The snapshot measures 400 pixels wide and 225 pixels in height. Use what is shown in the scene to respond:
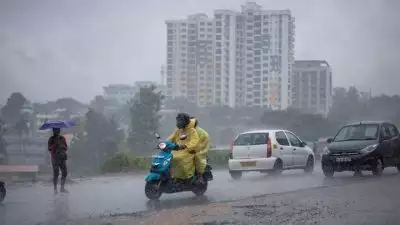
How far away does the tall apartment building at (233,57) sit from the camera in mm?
47909

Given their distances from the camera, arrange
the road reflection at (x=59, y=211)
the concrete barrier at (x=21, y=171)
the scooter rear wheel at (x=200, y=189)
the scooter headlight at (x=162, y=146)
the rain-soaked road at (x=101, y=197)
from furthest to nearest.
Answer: the concrete barrier at (x=21, y=171)
the scooter rear wheel at (x=200, y=189)
the scooter headlight at (x=162, y=146)
the rain-soaked road at (x=101, y=197)
the road reflection at (x=59, y=211)

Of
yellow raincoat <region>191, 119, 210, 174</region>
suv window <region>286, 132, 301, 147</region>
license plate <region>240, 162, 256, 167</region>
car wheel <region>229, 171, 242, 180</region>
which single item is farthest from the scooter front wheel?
suv window <region>286, 132, 301, 147</region>

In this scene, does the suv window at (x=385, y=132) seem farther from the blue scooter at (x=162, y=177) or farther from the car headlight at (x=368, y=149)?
the blue scooter at (x=162, y=177)

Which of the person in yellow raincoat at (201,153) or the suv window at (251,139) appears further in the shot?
Answer: the suv window at (251,139)

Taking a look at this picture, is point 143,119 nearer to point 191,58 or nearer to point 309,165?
point 191,58

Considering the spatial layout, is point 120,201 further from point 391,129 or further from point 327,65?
point 327,65

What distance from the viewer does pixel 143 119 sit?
1545 inches

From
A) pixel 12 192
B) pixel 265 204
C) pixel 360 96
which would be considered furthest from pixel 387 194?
pixel 360 96

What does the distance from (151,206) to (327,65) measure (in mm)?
36701

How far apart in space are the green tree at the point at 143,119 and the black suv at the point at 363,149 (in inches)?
940

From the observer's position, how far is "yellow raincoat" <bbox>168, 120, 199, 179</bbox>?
11.1 m

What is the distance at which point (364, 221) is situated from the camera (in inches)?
317

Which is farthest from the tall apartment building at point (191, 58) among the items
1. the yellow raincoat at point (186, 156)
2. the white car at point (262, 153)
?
the yellow raincoat at point (186, 156)

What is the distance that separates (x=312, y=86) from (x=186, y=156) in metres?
36.3
